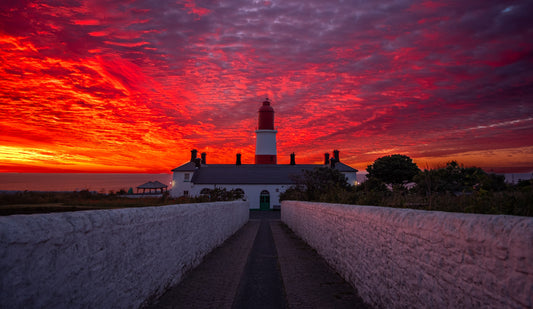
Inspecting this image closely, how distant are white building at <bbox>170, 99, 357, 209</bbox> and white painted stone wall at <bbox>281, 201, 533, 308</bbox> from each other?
4058 centimetres

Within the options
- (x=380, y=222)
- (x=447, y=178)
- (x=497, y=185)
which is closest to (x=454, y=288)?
(x=380, y=222)

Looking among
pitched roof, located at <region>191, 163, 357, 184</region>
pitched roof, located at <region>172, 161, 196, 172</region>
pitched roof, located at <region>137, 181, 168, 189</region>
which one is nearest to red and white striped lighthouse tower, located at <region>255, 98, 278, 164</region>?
pitched roof, located at <region>191, 163, 357, 184</region>

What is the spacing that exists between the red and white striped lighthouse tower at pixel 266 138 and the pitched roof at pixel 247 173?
57.4 inches

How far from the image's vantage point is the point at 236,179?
49.2 m

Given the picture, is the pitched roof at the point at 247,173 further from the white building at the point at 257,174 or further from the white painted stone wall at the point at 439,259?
the white painted stone wall at the point at 439,259

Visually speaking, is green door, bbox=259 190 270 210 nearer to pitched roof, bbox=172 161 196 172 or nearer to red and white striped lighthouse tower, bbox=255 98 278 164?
red and white striped lighthouse tower, bbox=255 98 278 164

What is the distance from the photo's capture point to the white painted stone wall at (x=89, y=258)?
9.21 feet

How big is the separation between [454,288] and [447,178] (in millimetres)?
5187

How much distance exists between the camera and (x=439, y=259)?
11.8ft

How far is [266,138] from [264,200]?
33.2ft

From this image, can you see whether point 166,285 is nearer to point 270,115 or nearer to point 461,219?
point 461,219

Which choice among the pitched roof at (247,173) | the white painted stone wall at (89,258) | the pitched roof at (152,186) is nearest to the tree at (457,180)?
the white painted stone wall at (89,258)

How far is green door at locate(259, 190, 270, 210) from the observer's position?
48.4 metres

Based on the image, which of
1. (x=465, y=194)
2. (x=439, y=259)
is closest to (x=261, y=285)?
(x=439, y=259)
